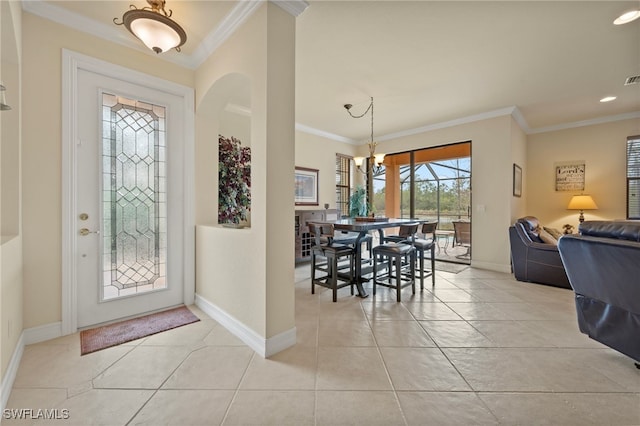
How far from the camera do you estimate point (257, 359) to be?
1950 millimetres

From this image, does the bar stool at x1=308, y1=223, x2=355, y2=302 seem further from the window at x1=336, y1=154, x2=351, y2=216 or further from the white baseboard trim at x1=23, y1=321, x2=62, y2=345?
the window at x1=336, y1=154, x2=351, y2=216

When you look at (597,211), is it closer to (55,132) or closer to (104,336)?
(104,336)

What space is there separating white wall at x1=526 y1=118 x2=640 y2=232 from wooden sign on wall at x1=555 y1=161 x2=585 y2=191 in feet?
0.22

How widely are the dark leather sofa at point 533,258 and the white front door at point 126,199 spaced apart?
4.73 meters

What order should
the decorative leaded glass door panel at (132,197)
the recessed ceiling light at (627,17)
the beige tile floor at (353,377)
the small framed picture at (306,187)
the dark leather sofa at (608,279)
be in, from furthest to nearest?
the small framed picture at (306,187) < the decorative leaded glass door panel at (132,197) < the recessed ceiling light at (627,17) < the dark leather sofa at (608,279) < the beige tile floor at (353,377)

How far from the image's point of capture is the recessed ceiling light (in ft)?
7.27

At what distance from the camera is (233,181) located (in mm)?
3855

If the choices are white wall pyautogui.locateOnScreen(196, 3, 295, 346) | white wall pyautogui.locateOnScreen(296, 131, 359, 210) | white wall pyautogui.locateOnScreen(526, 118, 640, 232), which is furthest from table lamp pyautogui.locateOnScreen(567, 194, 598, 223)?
white wall pyautogui.locateOnScreen(196, 3, 295, 346)

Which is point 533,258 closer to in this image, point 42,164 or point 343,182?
point 343,182

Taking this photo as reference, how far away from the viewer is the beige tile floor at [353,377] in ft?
4.70

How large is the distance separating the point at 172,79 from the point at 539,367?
4.13 m

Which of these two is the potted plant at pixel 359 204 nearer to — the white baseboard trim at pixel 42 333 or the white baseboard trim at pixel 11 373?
the white baseboard trim at pixel 42 333

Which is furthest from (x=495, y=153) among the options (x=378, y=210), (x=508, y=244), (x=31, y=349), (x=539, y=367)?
(x=31, y=349)

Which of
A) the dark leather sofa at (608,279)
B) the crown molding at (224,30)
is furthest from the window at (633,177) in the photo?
the crown molding at (224,30)
